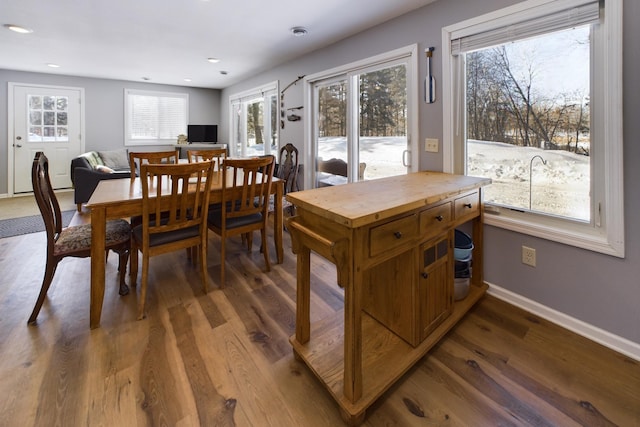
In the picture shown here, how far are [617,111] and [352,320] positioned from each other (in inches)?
68.8

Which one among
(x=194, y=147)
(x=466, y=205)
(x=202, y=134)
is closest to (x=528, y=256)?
(x=466, y=205)

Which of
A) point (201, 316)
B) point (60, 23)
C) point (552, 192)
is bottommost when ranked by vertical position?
point (201, 316)

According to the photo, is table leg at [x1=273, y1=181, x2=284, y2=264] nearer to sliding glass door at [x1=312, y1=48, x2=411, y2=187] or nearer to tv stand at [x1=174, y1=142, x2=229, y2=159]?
sliding glass door at [x1=312, y1=48, x2=411, y2=187]

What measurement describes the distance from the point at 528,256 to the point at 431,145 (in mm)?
1086

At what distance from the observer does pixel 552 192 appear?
1993mm

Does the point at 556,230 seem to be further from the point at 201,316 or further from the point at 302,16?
the point at 302,16

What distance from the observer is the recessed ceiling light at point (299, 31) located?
3113 mm

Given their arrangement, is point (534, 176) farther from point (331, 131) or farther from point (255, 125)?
point (255, 125)

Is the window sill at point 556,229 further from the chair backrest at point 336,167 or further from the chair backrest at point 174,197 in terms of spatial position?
the chair backrest at point 174,197

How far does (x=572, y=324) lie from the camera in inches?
73.7

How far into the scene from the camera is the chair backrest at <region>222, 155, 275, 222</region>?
7.97 ft

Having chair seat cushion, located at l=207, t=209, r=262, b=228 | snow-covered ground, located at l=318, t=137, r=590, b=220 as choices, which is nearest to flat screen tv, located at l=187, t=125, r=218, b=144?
chair seat cushion, located at l=207, t=209, r=262, b=228

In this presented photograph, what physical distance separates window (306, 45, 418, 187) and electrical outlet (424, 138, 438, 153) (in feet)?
0.46

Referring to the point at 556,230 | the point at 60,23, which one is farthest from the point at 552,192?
the point at 60,23
